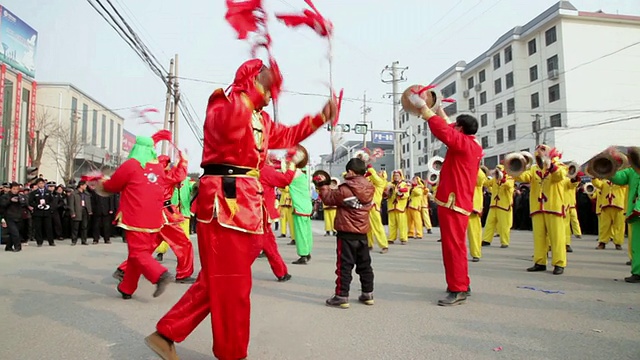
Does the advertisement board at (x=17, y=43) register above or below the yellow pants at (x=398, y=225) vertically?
above

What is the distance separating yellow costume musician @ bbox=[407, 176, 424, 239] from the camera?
46.3ft

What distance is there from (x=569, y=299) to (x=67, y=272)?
7.63m

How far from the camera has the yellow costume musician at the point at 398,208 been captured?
41.9ft

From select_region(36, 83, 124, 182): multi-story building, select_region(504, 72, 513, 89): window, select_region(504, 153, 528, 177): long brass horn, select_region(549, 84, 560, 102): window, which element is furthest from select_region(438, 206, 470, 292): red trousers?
select_region(504, 72, 513, 89): window

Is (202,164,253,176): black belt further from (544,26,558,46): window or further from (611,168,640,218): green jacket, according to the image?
(544,26,558,46): window

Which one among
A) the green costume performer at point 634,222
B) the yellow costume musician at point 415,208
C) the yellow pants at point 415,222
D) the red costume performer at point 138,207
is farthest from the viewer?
the yellow pants at point 415,222

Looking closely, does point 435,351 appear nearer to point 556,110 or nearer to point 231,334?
point 231,334

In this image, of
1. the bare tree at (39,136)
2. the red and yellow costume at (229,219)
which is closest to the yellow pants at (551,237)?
the red and yellow costume at (229,219)

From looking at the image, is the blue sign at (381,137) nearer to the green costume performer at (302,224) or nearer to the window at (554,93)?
the window at (554,93)

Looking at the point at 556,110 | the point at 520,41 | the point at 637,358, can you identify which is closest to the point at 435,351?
the point at 637,358

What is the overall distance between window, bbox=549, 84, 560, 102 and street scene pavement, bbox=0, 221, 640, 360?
29.5m

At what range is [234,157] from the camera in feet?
9.60

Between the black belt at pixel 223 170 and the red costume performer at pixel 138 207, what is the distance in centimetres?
265

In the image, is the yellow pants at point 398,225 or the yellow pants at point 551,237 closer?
the yellow pants at point 551,237
